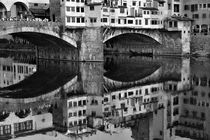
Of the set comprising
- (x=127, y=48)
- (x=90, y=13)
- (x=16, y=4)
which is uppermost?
(x=16, y=4)

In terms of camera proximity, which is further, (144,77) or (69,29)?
(69,29)

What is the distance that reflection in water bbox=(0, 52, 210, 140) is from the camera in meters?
24.1

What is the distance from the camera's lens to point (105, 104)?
32156 mm

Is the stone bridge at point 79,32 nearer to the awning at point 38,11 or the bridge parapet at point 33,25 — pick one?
the bridge parapet at point 33,25

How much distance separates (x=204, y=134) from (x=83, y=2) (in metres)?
40.1

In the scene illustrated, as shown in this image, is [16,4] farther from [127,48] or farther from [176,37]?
[176,37]

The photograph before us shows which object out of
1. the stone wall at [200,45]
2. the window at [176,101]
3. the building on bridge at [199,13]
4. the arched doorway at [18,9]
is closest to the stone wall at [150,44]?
the stone wall at [200,45]

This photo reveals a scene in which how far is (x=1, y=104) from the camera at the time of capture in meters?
31.4

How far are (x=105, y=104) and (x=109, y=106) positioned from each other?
0.64 m

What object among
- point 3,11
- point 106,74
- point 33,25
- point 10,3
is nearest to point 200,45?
point 106,74

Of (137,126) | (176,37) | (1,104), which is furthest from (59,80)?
(176,37)

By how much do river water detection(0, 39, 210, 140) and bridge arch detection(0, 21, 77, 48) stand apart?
240 inches

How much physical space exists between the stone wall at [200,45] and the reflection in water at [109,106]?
21.0 m

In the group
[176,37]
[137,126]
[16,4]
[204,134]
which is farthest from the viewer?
[16,4]
